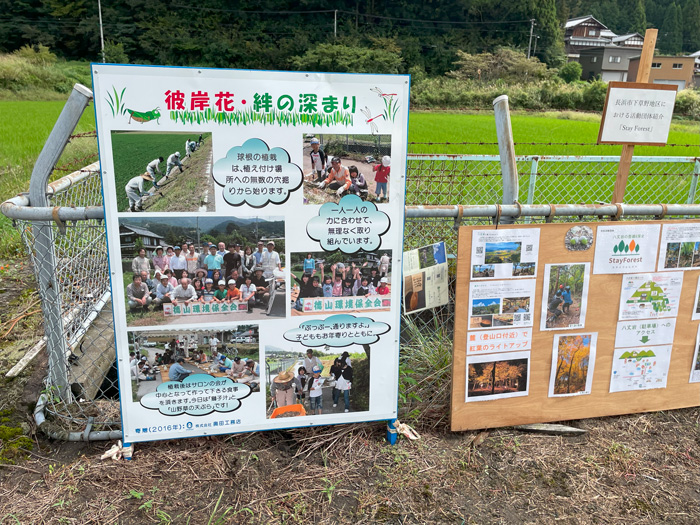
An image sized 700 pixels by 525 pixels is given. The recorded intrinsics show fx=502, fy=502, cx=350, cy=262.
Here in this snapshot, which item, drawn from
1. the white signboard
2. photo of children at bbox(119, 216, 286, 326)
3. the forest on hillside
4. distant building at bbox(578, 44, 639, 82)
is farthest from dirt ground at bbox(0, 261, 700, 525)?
distant building at bbox(578, 44, 639, 82)

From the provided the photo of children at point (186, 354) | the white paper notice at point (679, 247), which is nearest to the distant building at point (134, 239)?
the photo of children at point (186, 354)

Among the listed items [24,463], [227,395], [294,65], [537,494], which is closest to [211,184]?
[227,395]

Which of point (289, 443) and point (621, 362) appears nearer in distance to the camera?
point (289, 443)

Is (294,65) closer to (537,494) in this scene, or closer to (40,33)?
(40,33)

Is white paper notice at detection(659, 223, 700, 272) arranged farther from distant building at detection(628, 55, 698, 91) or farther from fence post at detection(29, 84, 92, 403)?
distant building at detection(628, 55, 698, 91)

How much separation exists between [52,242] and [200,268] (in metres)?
0.88

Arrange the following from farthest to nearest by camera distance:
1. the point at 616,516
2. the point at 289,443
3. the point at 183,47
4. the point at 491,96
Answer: the point at 183,47 → the point at 491,96 → the point at 289,443 → the point at 616,516

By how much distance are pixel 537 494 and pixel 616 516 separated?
13.6 inches

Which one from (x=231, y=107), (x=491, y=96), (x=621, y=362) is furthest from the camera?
(x=491, y=96)

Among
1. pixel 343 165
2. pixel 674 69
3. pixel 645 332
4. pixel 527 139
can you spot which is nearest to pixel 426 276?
pixel 343 165

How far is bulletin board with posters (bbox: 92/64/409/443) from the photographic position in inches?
82.4

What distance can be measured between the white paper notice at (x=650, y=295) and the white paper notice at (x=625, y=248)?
70 mm

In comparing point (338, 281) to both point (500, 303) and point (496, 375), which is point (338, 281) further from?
point (496, 375)

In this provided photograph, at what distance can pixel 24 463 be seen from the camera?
2457mm
